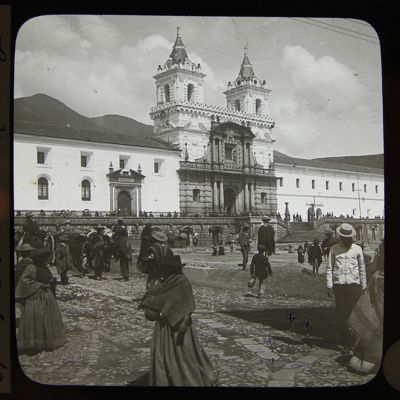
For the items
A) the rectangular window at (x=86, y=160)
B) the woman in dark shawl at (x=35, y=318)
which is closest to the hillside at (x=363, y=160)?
the rectangular window at (x=86, y=160)

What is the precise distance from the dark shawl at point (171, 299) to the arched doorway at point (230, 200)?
97 cm

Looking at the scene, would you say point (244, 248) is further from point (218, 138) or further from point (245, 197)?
point (218, 138)

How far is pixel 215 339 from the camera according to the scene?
159 inches

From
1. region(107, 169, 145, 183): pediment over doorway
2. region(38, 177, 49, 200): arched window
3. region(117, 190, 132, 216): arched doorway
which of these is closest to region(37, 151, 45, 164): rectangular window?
region(38, 177, 49, 200): arched window

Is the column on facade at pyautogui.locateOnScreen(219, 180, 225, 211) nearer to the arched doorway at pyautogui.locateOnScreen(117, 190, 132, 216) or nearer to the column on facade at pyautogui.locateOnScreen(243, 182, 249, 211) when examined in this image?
the column on facade at pyautogui.locateOnScreen(243, 182, 249, 211)

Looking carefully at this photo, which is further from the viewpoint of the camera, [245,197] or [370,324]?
[245,197]

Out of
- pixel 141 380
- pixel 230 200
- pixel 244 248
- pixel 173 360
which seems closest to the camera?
pixel 173 360

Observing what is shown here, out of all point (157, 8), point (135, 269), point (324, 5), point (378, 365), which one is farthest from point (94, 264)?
point (324, 5)

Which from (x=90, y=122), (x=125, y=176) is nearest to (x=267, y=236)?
(x=125, y=176)

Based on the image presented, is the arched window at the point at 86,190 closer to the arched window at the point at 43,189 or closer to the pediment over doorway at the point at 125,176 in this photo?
the pediment over doorway at the point at 125,176

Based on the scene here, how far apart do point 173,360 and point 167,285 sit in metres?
0.53

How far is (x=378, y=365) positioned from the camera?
400 centimetres

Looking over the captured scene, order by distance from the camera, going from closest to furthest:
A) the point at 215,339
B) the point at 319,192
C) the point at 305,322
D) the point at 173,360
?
the point at 173,360
the point at 215,339
the point at 305,322
the point at 319,192

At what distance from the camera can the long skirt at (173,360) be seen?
376cm
